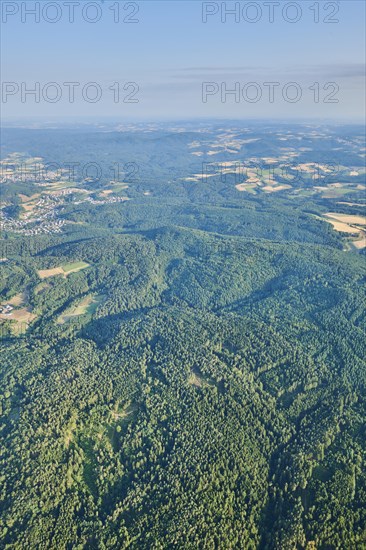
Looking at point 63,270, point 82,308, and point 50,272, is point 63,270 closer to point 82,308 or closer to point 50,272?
point 50,272

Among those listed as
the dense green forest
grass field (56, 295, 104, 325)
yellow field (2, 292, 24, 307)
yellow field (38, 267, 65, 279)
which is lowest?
the dense green forest

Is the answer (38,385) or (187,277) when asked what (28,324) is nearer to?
(38,385)

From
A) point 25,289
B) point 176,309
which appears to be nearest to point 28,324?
point 25,289

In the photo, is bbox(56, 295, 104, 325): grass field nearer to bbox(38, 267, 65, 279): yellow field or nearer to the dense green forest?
the dense green forest

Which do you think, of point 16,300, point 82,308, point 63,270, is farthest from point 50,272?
point 82,308

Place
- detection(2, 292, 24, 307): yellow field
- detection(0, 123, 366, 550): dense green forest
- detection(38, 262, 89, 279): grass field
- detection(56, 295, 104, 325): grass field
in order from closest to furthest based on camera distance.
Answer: detection(0, 123, 366, 550): dense green forest → detection(56, 295, 104, 325): grass field → detection(2, 292, 24, 307): yellow field → detection(38, 262, 89, 279): grass field

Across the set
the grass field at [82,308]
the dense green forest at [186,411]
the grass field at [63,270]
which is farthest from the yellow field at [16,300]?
the grass field at [82,308]

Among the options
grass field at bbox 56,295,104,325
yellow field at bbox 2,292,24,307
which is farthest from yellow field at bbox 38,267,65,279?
grass field at bbox 56,295,104,325

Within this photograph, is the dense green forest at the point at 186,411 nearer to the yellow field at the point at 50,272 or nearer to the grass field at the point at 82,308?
the grass field at the point at 82,308
